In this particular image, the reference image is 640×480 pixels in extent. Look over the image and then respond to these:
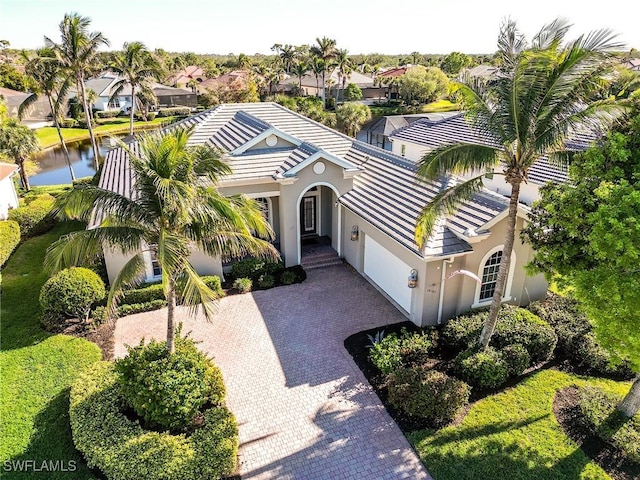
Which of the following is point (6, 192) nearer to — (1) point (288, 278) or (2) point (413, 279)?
(1) point (288, 278)

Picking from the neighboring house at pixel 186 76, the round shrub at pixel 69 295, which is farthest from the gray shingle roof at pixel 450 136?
the neighboring house at pixel 186 76

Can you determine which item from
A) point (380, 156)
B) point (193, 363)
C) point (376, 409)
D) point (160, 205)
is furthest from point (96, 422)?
point (380, 156)

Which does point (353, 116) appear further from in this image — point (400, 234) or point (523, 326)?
point (523, 326)

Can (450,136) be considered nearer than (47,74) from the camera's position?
Yes

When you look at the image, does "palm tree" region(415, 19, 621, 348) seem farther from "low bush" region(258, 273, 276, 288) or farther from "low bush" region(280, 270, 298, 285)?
"low bush" region(258, 273, 276, 288)

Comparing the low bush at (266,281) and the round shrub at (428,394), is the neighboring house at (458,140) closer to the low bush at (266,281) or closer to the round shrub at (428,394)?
the low bush at (266,281)

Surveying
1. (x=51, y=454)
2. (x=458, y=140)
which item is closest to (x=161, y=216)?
(x=51, y=454)

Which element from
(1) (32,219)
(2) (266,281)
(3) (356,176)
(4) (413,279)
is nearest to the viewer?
(4) (413,279)
